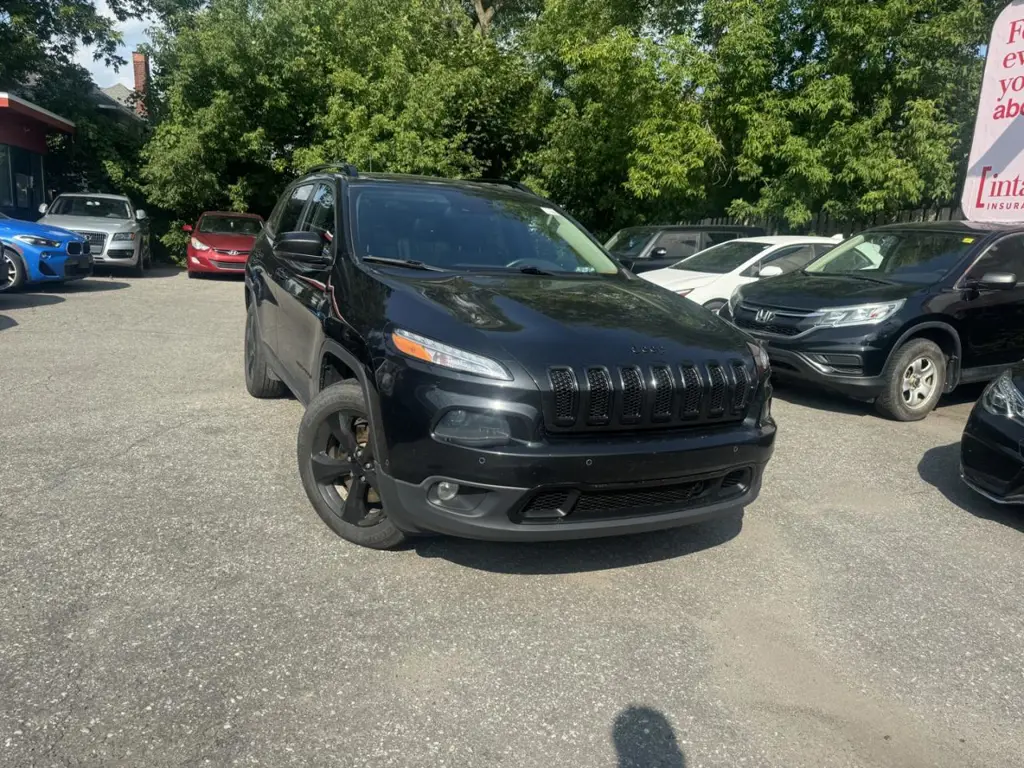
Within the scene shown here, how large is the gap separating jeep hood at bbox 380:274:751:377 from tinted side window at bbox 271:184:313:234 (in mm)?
1944

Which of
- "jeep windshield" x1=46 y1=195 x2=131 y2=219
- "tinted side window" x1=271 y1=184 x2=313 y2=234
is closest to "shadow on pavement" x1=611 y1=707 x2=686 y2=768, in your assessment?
"tinted side window" x1=271 y1=184 x2=313 y2=234

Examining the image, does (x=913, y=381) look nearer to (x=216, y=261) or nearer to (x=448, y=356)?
(x=448, y=356)

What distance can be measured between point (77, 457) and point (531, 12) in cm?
2686

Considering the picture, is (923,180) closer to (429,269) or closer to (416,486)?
(429,269)

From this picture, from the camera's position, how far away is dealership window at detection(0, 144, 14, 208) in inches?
738

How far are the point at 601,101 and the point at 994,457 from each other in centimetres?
1235

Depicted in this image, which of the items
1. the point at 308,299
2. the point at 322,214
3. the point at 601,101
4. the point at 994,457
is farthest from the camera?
the point at 601,101

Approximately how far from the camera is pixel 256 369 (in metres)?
6.31

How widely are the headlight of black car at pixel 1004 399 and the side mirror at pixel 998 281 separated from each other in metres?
2.06

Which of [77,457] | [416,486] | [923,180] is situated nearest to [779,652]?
[416,486]

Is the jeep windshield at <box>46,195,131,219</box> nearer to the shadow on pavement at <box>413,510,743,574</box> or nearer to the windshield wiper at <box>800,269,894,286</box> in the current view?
the windshield wiper at <box>800,269,894,286</box>

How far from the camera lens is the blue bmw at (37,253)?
12.4 m

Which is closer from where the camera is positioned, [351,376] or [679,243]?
[351,376]

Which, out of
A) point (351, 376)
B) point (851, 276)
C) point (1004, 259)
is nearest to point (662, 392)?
point (351, 376)
